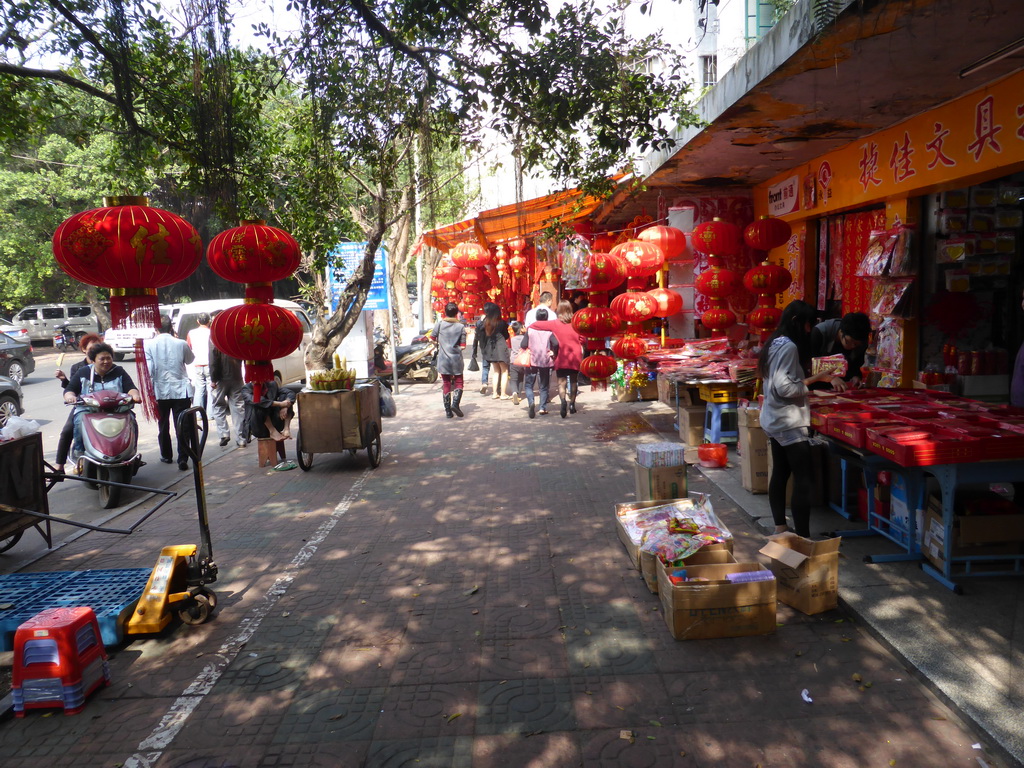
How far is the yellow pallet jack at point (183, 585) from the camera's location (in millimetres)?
4527

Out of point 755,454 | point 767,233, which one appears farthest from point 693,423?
point 767,233

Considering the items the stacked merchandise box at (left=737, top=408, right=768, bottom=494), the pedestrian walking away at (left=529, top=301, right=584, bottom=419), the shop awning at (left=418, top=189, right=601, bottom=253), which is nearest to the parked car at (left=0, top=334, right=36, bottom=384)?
the shop awning at (left=418, top=189, right=601, bottom=253)

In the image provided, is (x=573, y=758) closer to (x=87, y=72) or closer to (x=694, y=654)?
(x=694, y=654)

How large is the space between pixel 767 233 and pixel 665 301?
204cm

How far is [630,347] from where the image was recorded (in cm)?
1071

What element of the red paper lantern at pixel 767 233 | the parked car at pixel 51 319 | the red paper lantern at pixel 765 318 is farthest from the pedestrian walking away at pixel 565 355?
the parked car at pixel 51 319

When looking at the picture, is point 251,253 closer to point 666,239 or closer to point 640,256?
point 640,256

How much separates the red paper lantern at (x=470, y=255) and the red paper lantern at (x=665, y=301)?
5.54 meters

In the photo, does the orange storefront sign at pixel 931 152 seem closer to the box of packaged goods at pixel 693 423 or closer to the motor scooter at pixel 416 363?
the box of packaged goods at pixel 693 423

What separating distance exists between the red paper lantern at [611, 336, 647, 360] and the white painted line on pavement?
5.75m

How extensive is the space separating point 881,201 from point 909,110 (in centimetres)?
124

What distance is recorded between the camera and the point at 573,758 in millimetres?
3219

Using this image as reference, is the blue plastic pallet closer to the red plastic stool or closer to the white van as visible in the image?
the red plastic stool

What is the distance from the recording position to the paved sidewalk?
10.8 feet
